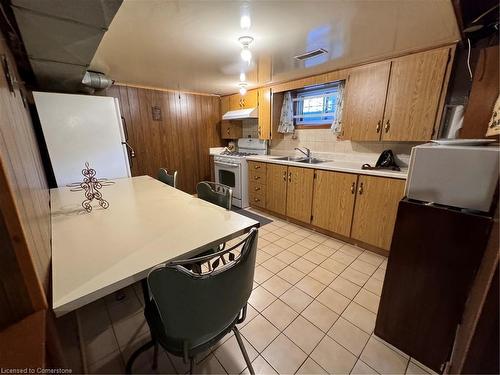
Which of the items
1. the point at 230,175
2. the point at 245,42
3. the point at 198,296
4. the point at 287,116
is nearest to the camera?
the point at 198,296

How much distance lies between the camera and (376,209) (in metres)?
2.20

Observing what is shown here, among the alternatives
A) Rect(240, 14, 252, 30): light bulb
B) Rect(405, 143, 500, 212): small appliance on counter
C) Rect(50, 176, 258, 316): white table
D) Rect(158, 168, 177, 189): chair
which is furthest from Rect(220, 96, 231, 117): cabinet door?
Rect(405, 143, 500, 212): small appliance on counter

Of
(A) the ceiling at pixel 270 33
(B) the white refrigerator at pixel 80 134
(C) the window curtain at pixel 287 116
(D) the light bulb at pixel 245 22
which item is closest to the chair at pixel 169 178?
(B) the white refrigerator at pixel 80 134

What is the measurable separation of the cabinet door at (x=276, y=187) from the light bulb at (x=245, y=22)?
1.83 metres

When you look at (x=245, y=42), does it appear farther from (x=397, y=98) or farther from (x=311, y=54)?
(x=397, y=98)

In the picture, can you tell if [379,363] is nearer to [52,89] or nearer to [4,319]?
[4,319]

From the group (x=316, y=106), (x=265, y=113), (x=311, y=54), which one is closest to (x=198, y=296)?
(x=311, y=54)

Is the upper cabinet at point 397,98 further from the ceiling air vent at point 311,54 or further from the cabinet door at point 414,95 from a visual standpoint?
the ceiling air vent at point 311,54

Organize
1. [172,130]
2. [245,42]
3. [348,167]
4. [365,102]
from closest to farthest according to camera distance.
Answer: [245,42] → [365,102] → [348,167] → [172,130]

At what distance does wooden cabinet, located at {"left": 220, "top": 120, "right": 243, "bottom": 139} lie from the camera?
4.34 m

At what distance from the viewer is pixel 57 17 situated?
99cm

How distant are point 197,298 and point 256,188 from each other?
9.28 ft

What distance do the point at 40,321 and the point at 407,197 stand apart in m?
1.65

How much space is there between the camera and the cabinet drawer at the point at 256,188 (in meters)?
3.41
